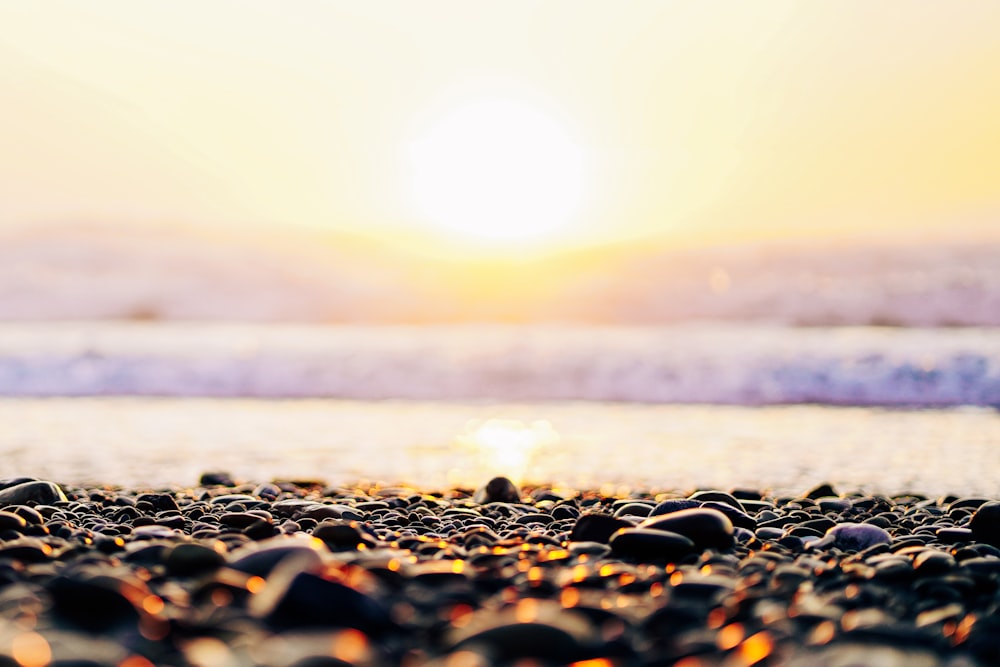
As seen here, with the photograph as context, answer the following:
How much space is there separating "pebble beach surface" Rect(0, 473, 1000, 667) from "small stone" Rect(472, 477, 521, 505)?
0.99 metres

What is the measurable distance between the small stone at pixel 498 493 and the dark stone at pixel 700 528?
78.5 inches

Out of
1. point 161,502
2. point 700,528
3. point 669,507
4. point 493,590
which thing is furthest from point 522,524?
point 161,502

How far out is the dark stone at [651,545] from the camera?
10.6ft

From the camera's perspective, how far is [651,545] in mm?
3227

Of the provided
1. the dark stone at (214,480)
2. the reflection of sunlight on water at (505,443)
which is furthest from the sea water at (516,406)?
the dark stone at (214,480)

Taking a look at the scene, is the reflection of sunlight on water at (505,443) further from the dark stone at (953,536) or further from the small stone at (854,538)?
the dark stone at (953,536)

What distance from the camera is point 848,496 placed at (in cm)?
561

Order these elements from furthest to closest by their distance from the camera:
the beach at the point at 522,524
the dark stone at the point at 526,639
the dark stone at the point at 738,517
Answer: the dark stone at the point at 738,517, the beach at the point at 522,524, the dark stone at the point at 526,639

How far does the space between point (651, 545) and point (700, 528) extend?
321 mm

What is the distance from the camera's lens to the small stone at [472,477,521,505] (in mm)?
5391

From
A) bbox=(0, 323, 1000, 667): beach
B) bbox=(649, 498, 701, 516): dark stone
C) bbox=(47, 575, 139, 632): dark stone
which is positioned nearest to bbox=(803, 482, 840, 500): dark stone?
bbox=(0, 323, 1000, 667): beach

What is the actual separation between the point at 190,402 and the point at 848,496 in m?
11.4

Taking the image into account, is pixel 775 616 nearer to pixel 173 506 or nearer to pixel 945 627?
pixel 945 627

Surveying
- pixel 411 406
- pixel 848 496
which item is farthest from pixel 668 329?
pixel 848 496
